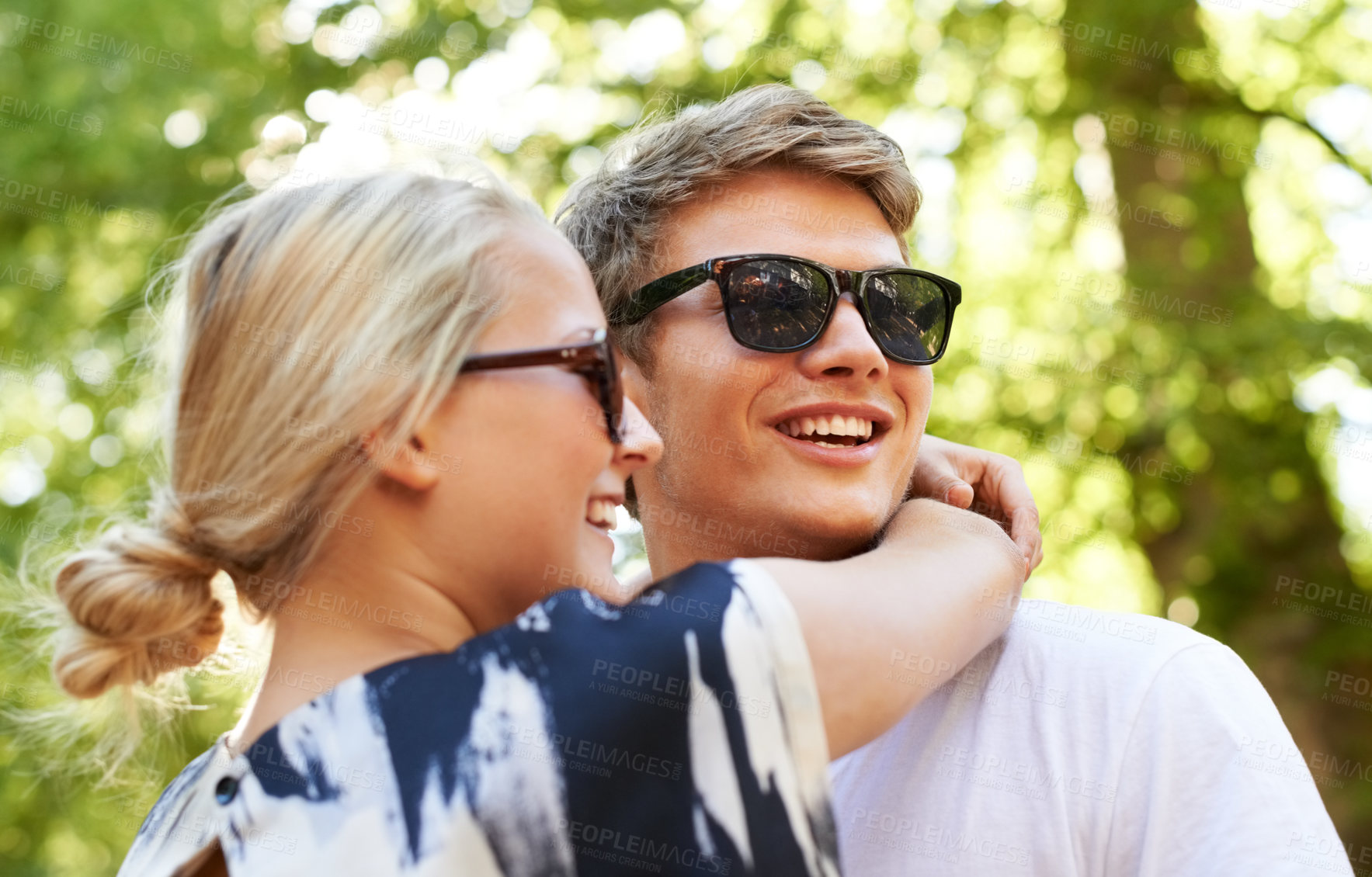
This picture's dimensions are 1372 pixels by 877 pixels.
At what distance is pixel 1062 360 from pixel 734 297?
16.7 ft

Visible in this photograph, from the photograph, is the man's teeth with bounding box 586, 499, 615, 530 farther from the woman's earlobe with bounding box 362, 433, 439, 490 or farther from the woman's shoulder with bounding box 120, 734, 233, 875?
the woman's shoulder with bounding box 120, 734, 233, 875

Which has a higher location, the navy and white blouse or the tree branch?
the navy and white blouse

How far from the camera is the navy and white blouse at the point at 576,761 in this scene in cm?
126

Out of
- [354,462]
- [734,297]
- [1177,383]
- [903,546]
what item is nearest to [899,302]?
[734,297]

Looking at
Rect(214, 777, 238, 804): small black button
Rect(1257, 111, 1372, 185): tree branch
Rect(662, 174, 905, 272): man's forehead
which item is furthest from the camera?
Rect(1257, 111, 1372, 185): tree branch

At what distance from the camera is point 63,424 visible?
7.47 m

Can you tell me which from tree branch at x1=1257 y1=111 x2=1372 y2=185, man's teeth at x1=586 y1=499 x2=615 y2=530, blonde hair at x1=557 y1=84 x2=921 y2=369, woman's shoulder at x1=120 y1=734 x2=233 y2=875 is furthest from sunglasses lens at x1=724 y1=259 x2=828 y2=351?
tree branch at x1=1257 y1=111 x2=1372 y2=185

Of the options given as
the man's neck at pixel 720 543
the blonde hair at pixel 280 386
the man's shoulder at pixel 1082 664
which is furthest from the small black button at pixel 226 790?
the man's shoulder at pixel 1082 664

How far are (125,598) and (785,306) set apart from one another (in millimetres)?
1407

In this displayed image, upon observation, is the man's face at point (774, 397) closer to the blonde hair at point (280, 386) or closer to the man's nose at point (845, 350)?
the man's nose at point (845, 350)

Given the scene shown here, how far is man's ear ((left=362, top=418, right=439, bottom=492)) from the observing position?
1524 mm

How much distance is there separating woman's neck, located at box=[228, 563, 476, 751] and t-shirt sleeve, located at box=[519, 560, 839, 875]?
0.27 meters

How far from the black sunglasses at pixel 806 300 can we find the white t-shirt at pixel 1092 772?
2.35 feet

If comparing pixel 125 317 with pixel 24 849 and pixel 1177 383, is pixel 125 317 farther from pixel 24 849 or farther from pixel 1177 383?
pixel 1177 383
